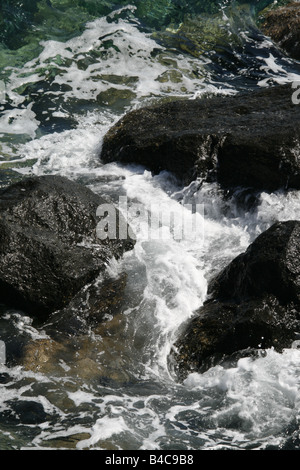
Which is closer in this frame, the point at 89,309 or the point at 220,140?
the point at 89,309

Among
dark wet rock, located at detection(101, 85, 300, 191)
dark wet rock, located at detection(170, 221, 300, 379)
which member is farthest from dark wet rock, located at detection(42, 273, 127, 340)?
dark wet rock, located at detection(101, 85, 300, 191)

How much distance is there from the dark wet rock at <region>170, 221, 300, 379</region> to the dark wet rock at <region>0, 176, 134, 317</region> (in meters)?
1.11

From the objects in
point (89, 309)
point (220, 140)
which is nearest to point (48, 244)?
point (89, 309)

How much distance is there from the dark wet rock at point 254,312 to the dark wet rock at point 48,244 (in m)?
1.11

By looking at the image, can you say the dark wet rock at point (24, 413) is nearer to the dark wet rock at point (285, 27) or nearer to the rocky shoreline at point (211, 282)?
the rocky shoreline at point (211, 282)

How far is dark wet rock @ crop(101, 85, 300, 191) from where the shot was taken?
6.46 metres

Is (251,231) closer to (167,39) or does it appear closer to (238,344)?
(238,344)

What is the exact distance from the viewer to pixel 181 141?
6.79 meters

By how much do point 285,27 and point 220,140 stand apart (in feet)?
20.4

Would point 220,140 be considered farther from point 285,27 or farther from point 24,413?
point 285,27

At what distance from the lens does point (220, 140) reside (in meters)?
6.68
